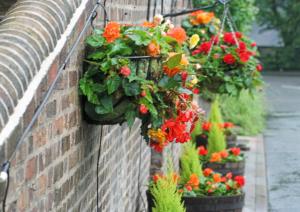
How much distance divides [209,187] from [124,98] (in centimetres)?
357

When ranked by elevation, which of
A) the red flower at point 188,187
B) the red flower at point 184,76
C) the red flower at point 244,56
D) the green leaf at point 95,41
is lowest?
the red flower at point 188,187

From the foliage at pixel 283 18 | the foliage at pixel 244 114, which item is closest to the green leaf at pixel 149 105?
the foliage at pixel 244 114

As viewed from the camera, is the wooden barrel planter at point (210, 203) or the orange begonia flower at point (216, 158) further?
the orange begonia flower at point (216, 158)

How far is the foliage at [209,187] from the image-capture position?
277 inches

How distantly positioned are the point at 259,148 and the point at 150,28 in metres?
9.82

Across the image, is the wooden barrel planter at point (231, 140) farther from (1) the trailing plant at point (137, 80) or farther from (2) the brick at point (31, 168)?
(2) the brick at point (31, 168)

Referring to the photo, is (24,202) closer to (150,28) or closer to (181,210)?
(150,28)

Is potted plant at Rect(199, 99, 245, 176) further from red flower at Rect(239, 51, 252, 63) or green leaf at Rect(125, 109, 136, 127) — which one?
green leaf at Rect(125, 109, 136, 127)

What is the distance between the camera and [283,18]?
39062 mm

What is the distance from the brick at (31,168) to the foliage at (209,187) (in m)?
3.94


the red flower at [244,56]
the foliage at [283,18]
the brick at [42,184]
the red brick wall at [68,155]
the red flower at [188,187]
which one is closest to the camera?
the red brick wall at [68,155]

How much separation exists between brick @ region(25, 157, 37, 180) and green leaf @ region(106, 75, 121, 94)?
27.5 inches

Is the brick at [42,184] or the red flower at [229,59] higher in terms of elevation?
the brick at [42,184]

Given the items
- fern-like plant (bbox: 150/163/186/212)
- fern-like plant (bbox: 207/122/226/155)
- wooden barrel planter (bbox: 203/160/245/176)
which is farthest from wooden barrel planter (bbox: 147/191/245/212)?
fern-like plant (bbox: 207/122/226/155)
